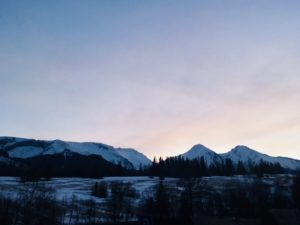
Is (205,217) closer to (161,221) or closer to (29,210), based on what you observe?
(161,221)

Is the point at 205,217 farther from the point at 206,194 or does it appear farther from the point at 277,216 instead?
the point at 206,194

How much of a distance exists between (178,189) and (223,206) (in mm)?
48375

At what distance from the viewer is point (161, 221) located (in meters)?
83.5

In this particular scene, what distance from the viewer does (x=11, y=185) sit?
185 m

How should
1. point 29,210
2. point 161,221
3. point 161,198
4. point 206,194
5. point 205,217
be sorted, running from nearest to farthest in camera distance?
1. point 205,217
2. point 161,221
3. point 29,210
4. point 161,198
5. point 206,194

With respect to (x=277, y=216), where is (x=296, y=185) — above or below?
above

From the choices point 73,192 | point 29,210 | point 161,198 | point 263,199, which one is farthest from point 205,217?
point 73,192

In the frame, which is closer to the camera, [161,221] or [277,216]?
[277,216]

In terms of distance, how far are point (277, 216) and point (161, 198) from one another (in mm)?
34112

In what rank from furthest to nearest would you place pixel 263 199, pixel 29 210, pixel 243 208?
pixel 263 199
pixel 243 208
pixel 29 210

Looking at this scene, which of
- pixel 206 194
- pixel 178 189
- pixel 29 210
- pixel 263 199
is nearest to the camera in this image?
pixel 29 210

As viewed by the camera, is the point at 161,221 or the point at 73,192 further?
the point at 73,192

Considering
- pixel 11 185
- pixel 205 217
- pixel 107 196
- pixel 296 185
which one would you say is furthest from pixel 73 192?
pixel 205 217

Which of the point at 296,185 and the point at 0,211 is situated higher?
the point at 296,185
